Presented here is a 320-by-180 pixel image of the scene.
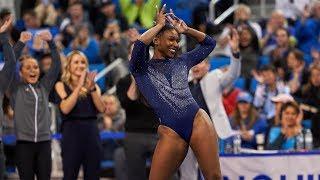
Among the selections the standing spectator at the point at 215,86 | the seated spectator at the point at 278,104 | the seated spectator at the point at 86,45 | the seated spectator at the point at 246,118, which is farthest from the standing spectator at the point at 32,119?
the seated spectator at the point at 86,45

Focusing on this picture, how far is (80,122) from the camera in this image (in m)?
9.61

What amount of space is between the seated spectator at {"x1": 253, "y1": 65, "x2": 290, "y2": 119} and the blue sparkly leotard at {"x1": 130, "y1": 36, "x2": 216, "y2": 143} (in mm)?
5090

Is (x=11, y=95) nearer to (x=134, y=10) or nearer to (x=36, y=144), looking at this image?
(x=36, y=144)

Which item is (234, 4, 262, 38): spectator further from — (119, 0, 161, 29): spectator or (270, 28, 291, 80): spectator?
(119, 0, 161, 29): spectator

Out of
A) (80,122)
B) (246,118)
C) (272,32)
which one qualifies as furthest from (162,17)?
(272,32)

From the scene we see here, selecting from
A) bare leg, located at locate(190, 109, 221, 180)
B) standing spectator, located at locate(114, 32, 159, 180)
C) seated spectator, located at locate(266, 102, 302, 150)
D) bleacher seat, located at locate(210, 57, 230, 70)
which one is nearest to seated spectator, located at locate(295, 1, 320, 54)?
bleacher seat, located at locate(210, 57, 230, 70)

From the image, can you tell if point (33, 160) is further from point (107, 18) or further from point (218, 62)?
point (107, 18)

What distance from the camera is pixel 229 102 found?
498 inches

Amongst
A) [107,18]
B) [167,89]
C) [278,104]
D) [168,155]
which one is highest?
[107,18]

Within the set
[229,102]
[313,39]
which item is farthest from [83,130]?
[313,39]

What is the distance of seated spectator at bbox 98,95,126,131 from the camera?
12.2 m

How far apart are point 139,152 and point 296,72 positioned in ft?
13.9

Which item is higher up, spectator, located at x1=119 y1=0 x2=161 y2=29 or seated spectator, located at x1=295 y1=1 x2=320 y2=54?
spectator, located at x1=119 y1=0 x2=161 y2=29

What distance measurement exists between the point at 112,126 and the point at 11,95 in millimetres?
2833
